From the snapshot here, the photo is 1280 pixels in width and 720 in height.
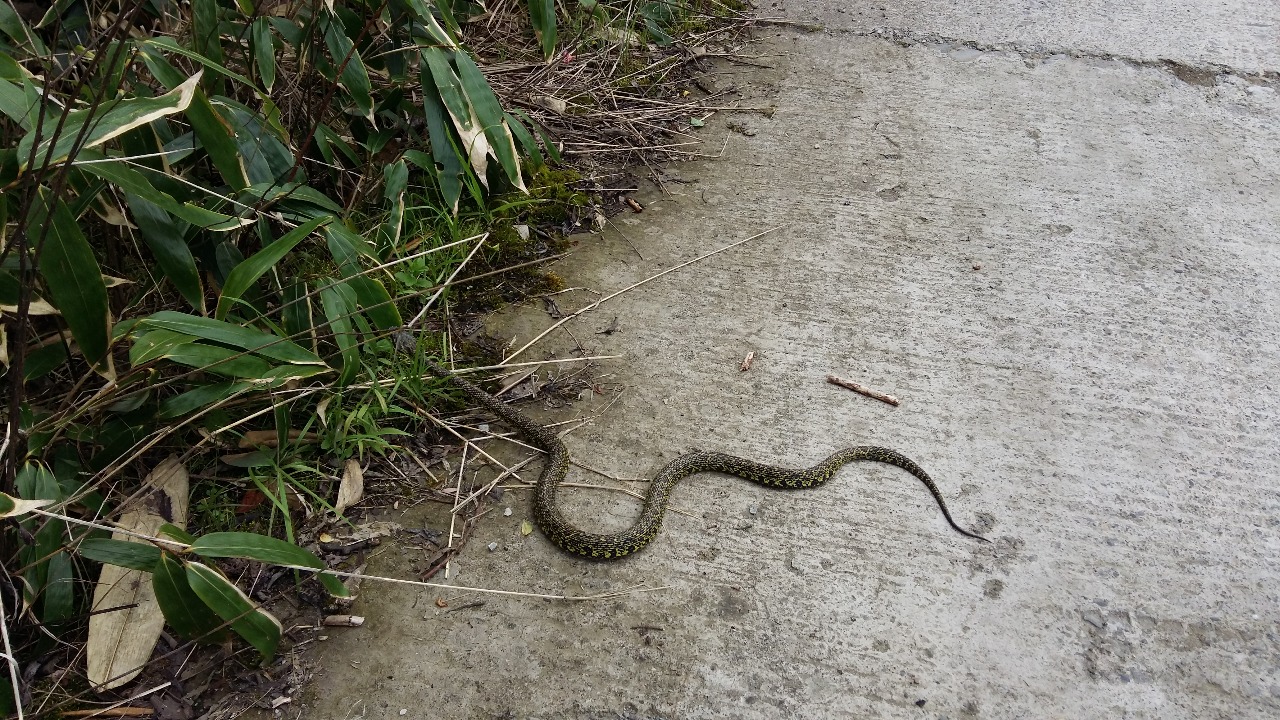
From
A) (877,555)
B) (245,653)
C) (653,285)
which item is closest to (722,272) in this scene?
(653,285)

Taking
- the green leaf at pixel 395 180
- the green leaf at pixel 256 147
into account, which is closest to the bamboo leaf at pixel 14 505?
the green leaf at pixel 256 147

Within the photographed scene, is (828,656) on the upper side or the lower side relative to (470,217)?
lower

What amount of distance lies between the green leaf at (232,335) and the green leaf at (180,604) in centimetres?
68

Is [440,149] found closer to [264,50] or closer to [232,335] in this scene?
[264,50]

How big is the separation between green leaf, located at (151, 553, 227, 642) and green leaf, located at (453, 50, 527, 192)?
7.08ft

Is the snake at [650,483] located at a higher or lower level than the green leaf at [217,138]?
lower

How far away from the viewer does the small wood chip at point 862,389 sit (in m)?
3.50

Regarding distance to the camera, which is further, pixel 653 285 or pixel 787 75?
pixel 787 75

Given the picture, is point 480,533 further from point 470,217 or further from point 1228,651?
point 1228,651

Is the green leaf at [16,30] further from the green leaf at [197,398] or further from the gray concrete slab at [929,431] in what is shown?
the gray concrete slab at [929,431]

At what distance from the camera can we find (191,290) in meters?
2.72

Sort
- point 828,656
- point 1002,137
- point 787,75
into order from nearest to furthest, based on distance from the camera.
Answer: point 828,656
point 1002,137
point 787,75

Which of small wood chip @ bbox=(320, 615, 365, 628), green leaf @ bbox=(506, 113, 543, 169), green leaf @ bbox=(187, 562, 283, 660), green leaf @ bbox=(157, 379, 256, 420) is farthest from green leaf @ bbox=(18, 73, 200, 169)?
green leaf @ bbox=(506, 113, 543, 169)

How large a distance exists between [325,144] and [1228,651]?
3.81 metres
